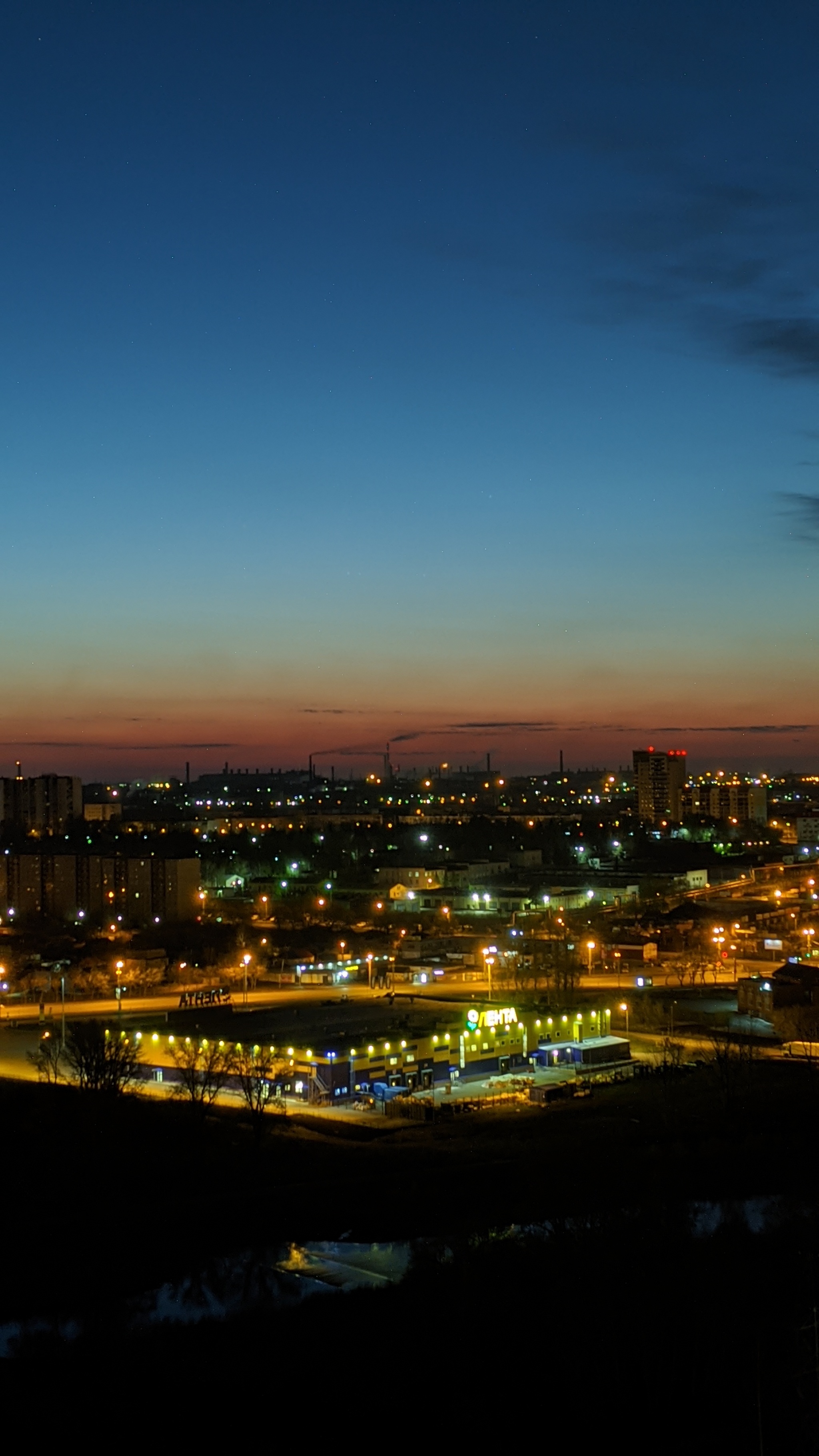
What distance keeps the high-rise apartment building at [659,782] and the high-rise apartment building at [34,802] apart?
18.4m

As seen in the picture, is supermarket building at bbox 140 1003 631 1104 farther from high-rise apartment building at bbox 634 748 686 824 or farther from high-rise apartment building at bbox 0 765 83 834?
high-rise apartment building at bbox 634 748 686 824

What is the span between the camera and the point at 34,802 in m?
33.8

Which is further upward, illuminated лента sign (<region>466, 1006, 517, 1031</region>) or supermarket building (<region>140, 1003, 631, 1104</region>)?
illuminated лента sign (<region>466, 1006, 517, 1031</region>)

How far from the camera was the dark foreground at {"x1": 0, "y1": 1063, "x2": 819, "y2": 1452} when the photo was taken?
4.01 meters

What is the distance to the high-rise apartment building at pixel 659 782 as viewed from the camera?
134 ft

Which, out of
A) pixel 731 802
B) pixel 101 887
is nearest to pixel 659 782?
pixel 731 802

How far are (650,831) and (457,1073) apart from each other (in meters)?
24.4

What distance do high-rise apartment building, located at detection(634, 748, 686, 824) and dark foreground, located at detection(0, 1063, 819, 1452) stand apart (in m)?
32.7

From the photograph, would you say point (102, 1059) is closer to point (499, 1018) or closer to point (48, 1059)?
point (48, 1059)

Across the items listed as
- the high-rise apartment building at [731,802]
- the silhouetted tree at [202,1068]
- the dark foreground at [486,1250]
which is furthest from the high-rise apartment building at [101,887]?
the high-rise apartment building at [731,802]

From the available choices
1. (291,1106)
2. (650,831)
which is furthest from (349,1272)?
(650,831)

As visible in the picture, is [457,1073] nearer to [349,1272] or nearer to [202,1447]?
[349,1272]

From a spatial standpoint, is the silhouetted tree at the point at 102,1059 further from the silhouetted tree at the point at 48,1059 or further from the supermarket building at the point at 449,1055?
the supermarket building at the point at 449,1055

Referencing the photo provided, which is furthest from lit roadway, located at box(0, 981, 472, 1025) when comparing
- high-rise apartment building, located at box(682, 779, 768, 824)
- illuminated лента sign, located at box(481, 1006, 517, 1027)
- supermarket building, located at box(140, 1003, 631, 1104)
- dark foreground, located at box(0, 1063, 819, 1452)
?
high-rise apartment building, located at box(682, 779, 768, 824)
